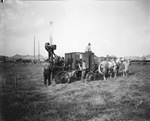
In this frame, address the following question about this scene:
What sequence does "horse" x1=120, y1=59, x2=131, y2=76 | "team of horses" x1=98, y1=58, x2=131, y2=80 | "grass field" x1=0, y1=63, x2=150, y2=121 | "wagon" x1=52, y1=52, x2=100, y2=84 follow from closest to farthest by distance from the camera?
"grass field" x1=0, y1=63, x2=150, y2=121 < "wagon" x1=52, y1=52, x2=100, y2=84 < "team of horses" x1=98, y1=58, x2=131, y2=80 < "horse" x1=120, y1=59, x2=131, y2=76

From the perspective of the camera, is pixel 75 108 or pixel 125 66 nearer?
pixel 75 108

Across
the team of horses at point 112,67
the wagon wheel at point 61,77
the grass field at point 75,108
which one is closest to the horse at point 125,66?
the team of horses at point 112,67

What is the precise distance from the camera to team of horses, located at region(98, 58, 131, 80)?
12470 mm

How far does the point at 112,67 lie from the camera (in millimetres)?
13547

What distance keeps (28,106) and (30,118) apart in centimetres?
113

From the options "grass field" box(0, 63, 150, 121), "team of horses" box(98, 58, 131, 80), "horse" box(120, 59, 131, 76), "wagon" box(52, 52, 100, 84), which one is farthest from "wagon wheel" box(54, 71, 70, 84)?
"horse" box(120, 59, 131, 76)

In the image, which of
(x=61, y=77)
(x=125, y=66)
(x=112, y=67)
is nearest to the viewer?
(x=61, y=77)

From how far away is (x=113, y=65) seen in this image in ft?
45.0

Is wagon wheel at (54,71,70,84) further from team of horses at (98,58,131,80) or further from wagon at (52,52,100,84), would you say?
team of horses at (98,58,131,80)

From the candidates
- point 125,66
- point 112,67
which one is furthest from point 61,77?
point 125,66

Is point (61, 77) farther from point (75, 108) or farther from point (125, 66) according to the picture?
point (125, 66)

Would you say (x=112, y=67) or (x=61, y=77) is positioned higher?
(x=112, y=67)

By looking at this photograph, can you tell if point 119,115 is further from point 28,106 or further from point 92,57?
point 92,57

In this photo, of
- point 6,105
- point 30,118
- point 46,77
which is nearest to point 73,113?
point 30,118
